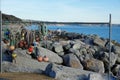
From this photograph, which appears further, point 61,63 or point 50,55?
point 61,63

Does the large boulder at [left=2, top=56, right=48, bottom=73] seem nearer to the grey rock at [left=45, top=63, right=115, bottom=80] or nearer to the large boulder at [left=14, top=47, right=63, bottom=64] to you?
the grey rock at [left=45, top=63, right=115, bottom=80]

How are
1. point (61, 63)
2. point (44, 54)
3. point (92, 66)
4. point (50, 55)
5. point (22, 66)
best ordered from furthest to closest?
point (92, 66) → point (61, 63) → point (50, 55) → point (44, 54) → point (22, 66)

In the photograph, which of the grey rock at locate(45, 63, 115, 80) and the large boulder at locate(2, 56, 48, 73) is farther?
the large boulder at locate(2, 56, 48, 73)

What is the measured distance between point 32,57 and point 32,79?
4873mm

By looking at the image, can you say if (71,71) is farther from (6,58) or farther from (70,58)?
(70,58)

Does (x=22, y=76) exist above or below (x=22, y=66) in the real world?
below

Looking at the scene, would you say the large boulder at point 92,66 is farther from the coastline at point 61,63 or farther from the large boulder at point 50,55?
the large boulder at point 50,55

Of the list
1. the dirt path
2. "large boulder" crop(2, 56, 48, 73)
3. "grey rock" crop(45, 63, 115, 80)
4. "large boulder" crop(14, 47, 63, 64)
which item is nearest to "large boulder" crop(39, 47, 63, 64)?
"large boulder" crop(14, 47, 63, 64)

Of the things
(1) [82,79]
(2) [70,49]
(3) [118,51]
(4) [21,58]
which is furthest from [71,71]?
(3) [118,51]

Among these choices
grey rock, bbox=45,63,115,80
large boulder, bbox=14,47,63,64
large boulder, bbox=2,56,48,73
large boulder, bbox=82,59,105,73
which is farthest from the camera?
large boulder, bbox=82,59,105,73

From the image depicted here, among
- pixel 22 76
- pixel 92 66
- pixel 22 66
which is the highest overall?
pixel 22 66

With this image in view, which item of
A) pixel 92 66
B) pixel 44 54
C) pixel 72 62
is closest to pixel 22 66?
pixel 44 54

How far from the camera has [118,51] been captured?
27312 millimetres

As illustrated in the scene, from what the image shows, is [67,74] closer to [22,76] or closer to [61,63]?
[22,76]
